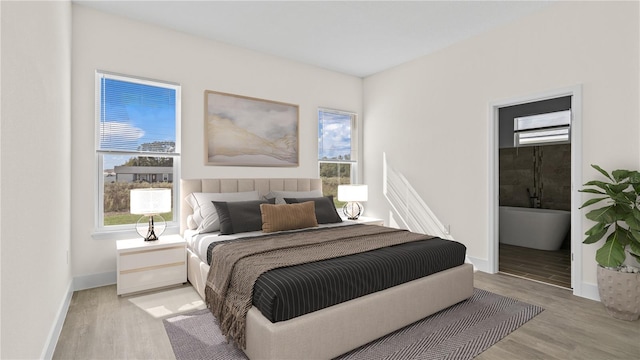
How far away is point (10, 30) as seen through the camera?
1334 millimetres

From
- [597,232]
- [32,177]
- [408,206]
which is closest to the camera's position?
[32,177]

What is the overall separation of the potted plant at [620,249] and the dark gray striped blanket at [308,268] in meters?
1.14

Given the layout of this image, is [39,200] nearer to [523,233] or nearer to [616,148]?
[616,148]

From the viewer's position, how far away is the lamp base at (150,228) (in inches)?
133

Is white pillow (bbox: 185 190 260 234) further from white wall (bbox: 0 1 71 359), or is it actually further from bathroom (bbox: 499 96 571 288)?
bathroom (bbox: 499 96 571 288)

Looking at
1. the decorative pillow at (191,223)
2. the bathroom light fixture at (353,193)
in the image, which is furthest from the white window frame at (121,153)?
the bathroom light fixture at (353,193)

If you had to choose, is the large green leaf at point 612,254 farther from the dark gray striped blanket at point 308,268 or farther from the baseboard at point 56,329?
the baseboard at point 56,329

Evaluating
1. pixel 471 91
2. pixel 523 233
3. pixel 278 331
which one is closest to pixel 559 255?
pixel 523 233

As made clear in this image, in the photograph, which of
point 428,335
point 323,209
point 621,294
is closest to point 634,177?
point 621,294

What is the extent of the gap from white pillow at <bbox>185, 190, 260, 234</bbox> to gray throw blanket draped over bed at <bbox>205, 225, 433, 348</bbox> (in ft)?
2.35

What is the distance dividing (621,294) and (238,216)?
137 inches

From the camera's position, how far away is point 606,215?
8.75ft

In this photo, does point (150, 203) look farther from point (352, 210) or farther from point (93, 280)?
point (352, 210)

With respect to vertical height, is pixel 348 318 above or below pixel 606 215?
below
